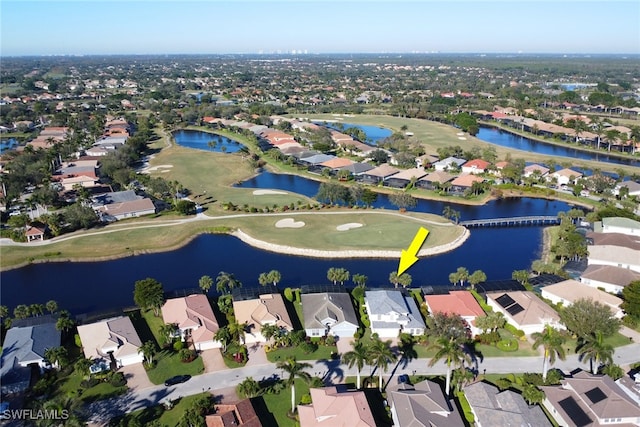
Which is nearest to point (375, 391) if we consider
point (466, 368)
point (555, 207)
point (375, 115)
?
point (466, 368)

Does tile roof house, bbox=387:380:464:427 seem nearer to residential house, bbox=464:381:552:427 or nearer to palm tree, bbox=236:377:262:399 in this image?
residential house, bbox=464:381:552:427

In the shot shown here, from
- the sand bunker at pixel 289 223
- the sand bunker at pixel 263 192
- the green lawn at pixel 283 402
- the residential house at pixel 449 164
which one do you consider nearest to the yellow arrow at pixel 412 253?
the sand bunker at pixel 289 223

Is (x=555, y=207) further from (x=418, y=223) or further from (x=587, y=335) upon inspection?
(x=587, y=335)

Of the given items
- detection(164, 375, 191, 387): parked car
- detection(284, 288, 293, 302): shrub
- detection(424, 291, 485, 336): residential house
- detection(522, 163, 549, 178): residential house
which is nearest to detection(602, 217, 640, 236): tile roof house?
detection(522, 163, 549, 178): residential house

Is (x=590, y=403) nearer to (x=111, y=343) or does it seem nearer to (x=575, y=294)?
(x=575, y=294)

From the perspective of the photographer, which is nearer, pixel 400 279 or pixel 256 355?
pixel 256 355

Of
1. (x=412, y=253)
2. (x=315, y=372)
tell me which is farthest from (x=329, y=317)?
(x=412, y=253)

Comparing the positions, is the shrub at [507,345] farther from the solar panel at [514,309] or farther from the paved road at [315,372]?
the solar panel at [514,309]
